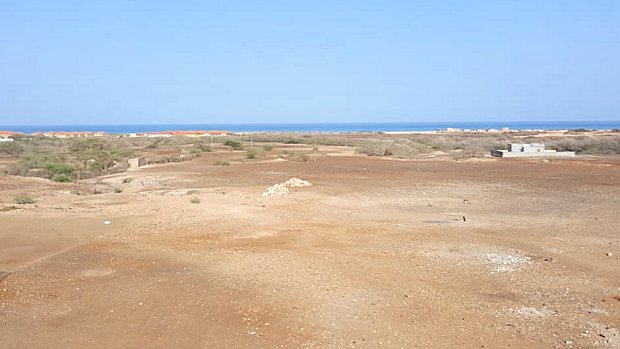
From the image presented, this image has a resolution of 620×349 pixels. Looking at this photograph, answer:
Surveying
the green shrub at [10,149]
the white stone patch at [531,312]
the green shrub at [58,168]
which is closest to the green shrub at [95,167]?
the green shrub at [58,168]

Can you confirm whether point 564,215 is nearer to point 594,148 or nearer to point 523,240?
point 523,240

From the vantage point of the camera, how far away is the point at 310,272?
1105cm

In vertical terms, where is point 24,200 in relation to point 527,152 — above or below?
below

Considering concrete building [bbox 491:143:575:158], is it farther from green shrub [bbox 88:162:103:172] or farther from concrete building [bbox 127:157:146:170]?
green shrub [bbox 88:162:103:172]

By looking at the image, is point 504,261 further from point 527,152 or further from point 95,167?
point 527,152

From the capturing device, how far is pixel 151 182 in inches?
1155

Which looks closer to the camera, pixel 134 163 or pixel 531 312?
pixel 531 312

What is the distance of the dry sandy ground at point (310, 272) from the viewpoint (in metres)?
7.95

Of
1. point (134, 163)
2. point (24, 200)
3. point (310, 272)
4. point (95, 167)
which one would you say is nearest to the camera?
point (310, 272)

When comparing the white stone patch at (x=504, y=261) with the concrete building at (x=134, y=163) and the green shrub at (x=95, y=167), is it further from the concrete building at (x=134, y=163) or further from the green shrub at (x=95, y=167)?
the green shrub at (x=95, y=167)

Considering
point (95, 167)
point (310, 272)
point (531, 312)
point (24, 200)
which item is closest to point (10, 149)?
point (95, 167)

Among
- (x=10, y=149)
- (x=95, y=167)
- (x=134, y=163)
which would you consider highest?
(x=10, y=149)

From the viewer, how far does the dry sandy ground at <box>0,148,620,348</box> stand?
795 cm

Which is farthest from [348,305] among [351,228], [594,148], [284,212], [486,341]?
[594,148]
